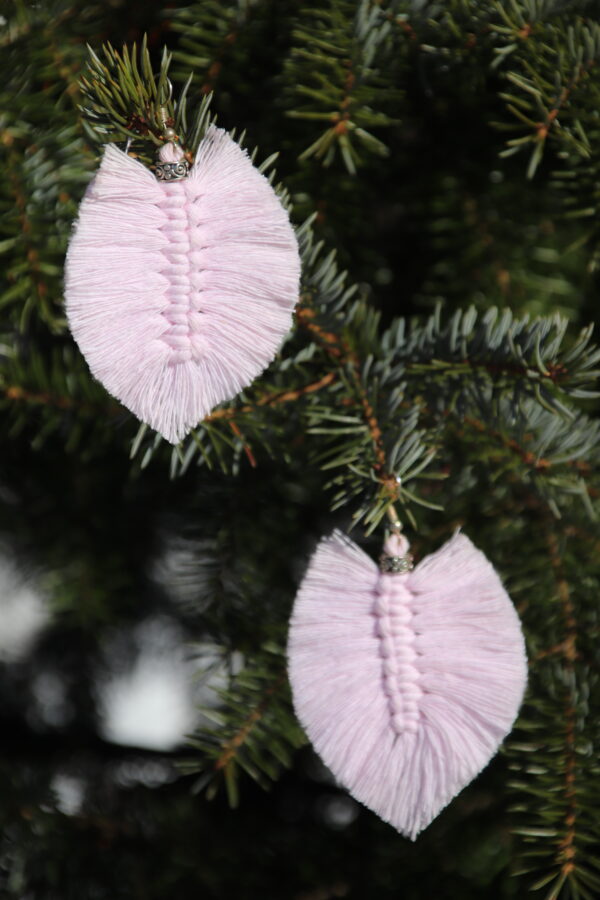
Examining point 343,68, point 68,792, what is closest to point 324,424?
point 343,68

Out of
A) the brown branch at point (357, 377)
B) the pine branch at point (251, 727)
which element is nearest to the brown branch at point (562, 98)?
the brown branch at point (357, 377)

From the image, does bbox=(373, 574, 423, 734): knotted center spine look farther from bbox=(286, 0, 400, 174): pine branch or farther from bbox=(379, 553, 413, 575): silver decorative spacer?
bbox=(286, 0, 400, 174): pine branch

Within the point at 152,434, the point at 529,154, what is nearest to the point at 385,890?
the point at 152,434

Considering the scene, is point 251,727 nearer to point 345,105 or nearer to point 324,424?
point 324,424

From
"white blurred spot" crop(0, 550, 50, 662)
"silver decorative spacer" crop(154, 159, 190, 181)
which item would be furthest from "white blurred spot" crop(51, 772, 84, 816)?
"silver decorative spacer" crop(154, 159, 190, 181)

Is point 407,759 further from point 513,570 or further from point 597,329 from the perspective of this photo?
point 597,329

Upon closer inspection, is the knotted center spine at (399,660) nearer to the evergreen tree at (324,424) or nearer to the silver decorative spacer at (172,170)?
the evergreen tree at (324,424)
